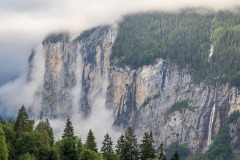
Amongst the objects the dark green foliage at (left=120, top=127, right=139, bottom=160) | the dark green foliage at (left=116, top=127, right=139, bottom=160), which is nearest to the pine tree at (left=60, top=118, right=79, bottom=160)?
the dark green foliage at (left=116, top=127, right=139, bottom=160)

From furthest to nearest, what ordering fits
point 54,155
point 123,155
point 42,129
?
point 42,129, point 123,155, point 54,155

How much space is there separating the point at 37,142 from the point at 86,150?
38.3ft

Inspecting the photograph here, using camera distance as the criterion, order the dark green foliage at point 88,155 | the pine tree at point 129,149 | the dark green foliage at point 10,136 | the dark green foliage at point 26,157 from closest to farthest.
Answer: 1. the dark green foliage at point 26,157
2. the dark green foliage at point 88,155
3. the dark green foliage at point 10,136
4. the pine tree at point 129,149

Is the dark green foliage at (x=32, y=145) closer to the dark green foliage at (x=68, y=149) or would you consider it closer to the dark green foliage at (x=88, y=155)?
the dark green foliage at (x=68, y=149)

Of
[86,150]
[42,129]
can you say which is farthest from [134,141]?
[42,129]

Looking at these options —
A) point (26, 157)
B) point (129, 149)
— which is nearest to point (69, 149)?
point (26, 157)

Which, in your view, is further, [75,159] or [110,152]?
[110,152]

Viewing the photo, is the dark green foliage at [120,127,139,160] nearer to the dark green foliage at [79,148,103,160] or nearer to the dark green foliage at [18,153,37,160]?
the dark green foliage at [79,148,103,160]

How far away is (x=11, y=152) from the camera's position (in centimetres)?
13238

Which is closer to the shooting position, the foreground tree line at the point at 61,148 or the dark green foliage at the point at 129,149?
the foreground tree line at the point at 61,148

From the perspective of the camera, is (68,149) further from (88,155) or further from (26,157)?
(26,157)

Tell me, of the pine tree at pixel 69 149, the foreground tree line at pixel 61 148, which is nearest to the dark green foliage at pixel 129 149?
the foreground tree line at pixel 61 148

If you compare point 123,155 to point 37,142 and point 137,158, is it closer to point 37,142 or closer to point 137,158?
point 137,158

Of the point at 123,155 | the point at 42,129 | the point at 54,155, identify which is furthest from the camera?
the point at 42,129
